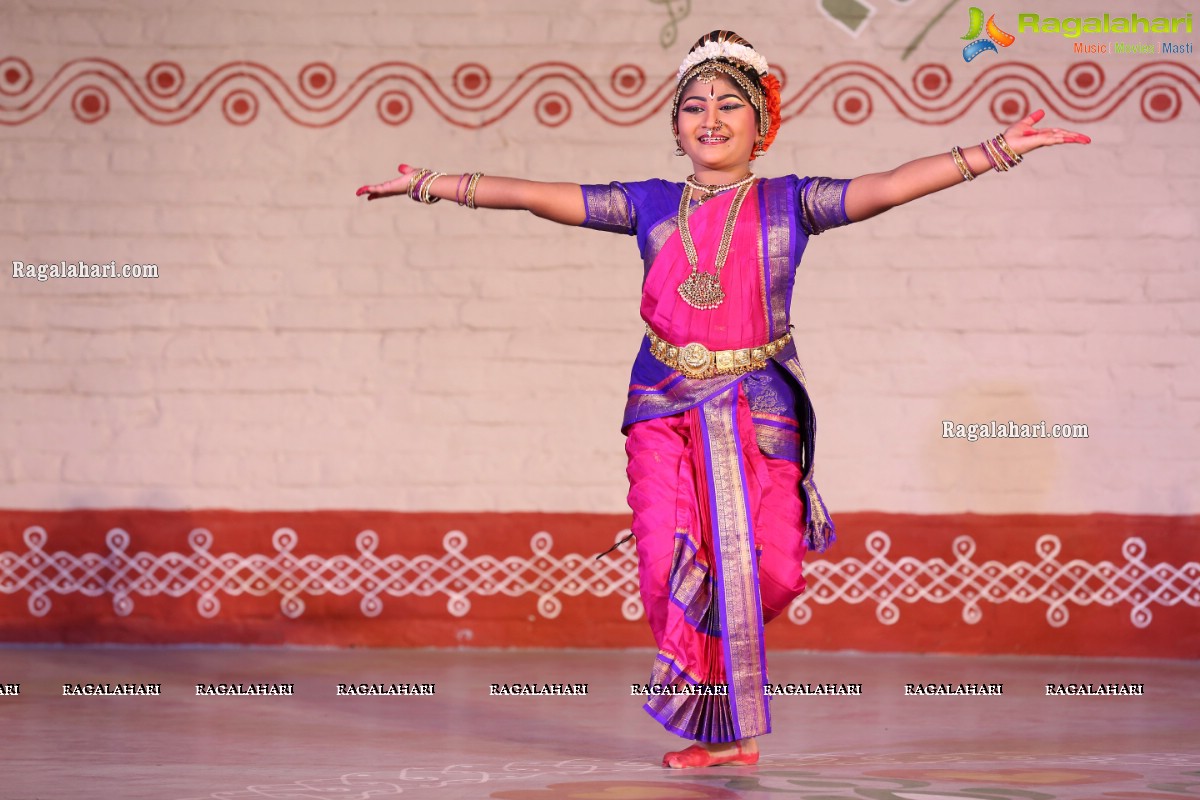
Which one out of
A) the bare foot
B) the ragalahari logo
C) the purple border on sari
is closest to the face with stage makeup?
the purple border on sari

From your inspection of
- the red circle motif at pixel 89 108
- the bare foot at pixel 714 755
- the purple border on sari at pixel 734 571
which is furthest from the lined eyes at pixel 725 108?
the red circle motif at pixel 89 108

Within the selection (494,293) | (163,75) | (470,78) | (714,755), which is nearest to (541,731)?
(714,755)

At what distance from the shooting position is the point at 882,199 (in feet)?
10.5

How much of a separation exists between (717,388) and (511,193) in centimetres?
61

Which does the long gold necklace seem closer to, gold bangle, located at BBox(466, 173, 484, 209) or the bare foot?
gold bangle, located at BBox(466, 173, 484, 209)

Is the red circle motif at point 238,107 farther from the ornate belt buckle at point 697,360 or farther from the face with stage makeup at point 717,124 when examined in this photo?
the ornate belt buckle at point 697,360

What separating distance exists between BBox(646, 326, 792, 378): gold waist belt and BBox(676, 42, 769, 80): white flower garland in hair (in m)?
0.63

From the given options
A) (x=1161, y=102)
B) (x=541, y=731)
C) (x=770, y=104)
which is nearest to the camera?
(x=770, y=104)

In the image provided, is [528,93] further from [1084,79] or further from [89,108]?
[1084,79]

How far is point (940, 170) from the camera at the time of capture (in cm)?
311

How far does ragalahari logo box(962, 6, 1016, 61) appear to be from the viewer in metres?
5.43

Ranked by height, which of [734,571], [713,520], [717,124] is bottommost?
[734,571]

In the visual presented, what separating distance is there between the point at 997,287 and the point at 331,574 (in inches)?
98.1

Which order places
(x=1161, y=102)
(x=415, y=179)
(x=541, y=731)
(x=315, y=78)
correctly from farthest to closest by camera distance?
(x=315, y=78) → (x=1161, y=102) → (x=541, y=731) → (x=415, y=179)
